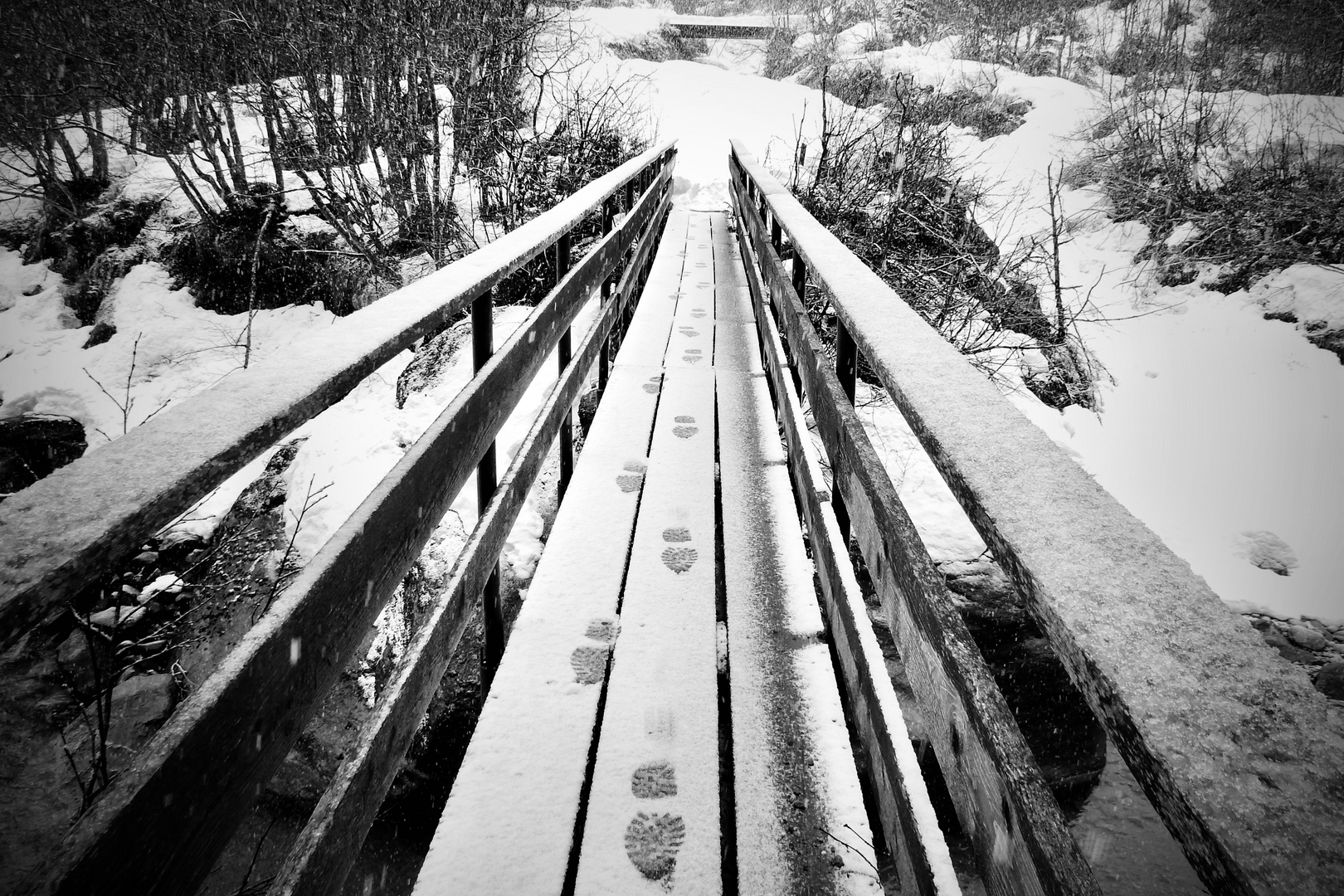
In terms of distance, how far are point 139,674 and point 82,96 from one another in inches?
444

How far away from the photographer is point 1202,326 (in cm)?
697

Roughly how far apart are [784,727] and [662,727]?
289 mm

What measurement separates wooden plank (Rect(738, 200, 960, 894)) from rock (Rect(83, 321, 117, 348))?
11942 millimetres

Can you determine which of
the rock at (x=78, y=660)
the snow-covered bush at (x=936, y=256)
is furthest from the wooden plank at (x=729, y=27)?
the rock at (x=78, y=660)

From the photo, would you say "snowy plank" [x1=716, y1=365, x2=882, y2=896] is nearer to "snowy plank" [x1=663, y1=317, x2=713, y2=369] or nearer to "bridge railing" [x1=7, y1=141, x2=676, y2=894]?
"bridge railing" [x1=7, y1=141, x2=676, y2=894]

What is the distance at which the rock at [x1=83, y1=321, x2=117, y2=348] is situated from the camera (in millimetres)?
9508

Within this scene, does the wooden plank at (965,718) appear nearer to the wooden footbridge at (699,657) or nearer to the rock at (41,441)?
the wooden footbridge at (699,657)

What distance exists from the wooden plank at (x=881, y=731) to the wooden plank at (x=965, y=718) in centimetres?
13

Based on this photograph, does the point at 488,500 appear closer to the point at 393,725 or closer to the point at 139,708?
the point at 393,725

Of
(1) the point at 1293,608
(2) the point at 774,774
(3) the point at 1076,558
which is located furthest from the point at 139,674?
(1) the point at 1293,608

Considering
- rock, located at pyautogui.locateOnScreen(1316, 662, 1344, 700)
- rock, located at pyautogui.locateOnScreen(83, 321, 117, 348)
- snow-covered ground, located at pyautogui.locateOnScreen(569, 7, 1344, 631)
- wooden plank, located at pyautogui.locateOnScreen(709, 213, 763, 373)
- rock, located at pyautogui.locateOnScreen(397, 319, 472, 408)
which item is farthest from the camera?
rock, located at pyautogui.locateOnScreen(83, 321, 117, 348)

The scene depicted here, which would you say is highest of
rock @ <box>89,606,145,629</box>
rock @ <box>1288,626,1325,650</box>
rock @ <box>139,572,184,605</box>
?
rock @ <box>1288,626,1325,650</box>

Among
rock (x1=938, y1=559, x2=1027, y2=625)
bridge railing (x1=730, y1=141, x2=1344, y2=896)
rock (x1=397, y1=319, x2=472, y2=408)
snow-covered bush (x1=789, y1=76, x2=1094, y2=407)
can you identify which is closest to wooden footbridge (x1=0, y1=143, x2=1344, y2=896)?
bridge railing (x1=730, y1=141, x2=1344, y2=896)

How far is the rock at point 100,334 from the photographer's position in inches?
374
